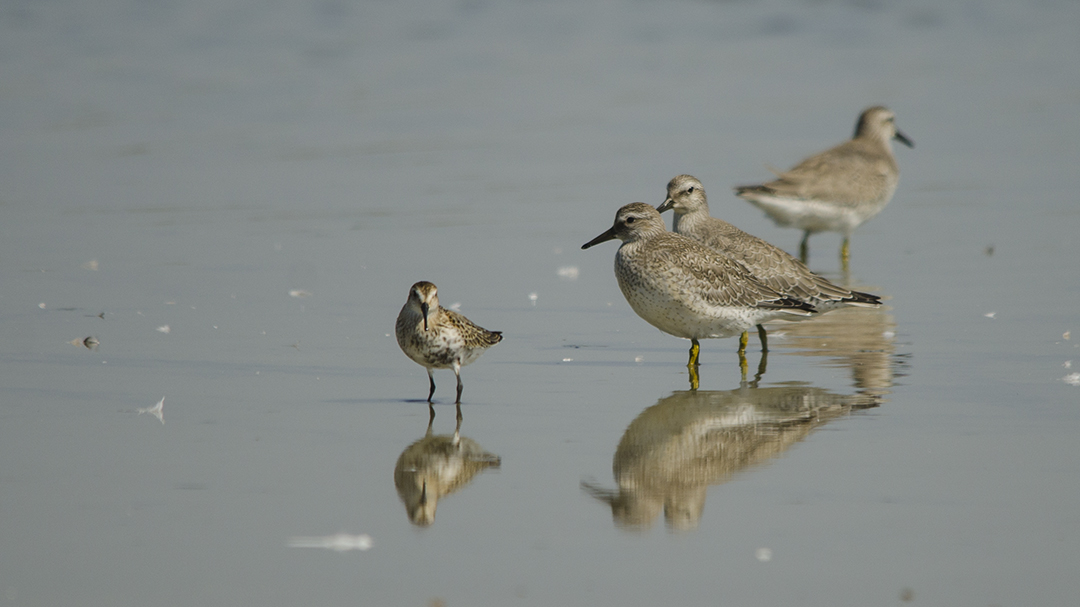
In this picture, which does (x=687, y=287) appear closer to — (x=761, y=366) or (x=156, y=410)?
(x=761, y=366)

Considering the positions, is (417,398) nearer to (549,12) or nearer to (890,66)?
(890,66)

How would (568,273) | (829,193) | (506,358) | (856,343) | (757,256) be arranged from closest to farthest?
(506,358), (856,343), (757,256), (568,273), (829,193)

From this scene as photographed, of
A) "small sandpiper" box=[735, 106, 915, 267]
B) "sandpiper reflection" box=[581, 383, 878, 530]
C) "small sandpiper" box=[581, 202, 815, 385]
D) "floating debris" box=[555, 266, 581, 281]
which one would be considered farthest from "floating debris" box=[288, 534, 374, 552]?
"small sandpiper" box=[735, 106, 915, 267]

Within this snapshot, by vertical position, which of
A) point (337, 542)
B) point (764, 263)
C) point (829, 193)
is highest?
point (829, 193)

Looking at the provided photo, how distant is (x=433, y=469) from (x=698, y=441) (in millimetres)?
1428

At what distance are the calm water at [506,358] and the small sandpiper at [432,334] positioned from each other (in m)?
0.29

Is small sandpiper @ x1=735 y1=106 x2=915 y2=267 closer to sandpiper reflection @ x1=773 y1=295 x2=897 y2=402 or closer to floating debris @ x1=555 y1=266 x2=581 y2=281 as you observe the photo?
floating debris @ x1=555 y1=266 x2=581 y2=281

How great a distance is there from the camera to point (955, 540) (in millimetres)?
5562

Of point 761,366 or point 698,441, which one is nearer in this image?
point 698,441

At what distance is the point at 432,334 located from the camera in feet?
25.3

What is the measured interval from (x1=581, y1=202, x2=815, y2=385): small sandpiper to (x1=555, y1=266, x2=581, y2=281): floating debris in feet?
7.80

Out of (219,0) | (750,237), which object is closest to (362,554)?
(750,237)

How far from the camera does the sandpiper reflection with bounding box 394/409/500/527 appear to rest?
19.9 ft

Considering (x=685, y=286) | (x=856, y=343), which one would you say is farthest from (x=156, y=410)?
(x=856, y=343)
